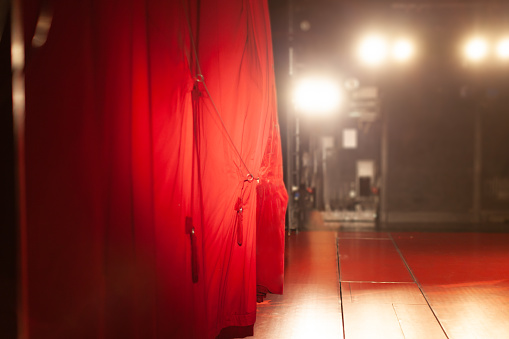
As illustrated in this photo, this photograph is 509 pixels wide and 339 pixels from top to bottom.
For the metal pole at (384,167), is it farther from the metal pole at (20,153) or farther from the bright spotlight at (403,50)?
the metal pole at (20,153)

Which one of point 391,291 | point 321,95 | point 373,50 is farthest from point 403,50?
point 391,291

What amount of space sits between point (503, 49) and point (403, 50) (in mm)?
1277

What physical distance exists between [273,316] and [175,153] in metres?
1.26

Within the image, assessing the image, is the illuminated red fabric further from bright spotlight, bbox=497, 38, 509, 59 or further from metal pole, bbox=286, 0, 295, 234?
bright spotlight, bbox=497, 38, 509, 59

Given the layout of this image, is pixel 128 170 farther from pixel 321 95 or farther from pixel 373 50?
pixel 373 50

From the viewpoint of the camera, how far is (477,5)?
532cm

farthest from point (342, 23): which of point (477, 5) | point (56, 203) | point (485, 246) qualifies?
point (56, 203)

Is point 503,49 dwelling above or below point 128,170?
Answer: above

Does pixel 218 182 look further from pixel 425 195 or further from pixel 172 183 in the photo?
pixel 425 195

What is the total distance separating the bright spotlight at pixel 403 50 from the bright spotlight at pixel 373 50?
0.47 ft

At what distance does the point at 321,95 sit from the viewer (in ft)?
18.1

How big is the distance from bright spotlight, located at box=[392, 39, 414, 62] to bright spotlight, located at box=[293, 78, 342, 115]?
2.93 ft

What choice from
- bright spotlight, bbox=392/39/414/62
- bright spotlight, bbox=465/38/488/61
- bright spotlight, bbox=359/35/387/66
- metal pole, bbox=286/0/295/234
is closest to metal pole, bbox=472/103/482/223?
bright spotlight, bbox=465/38/488/61

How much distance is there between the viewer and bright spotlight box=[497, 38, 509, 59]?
Result: 533 centimetres
